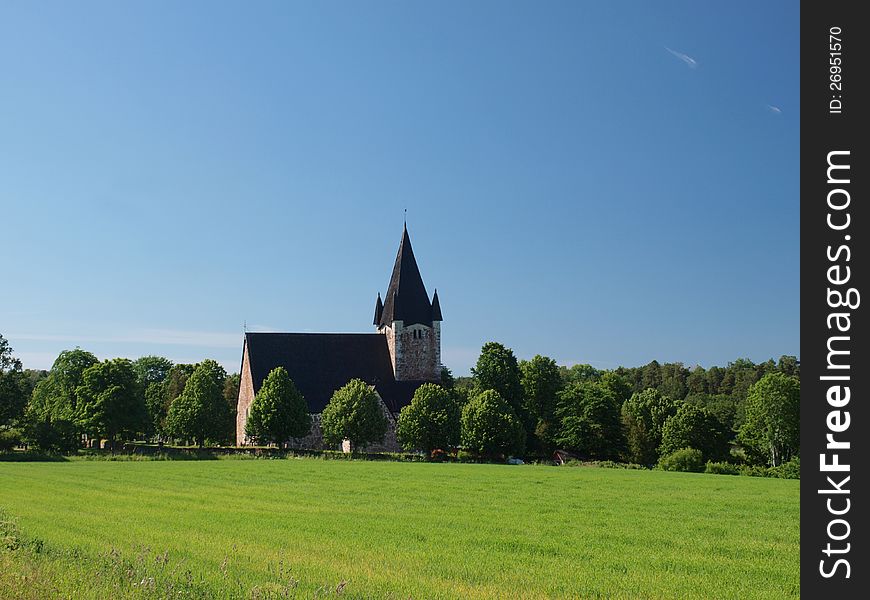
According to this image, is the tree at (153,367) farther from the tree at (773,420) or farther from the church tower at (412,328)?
the tree at (773,420)

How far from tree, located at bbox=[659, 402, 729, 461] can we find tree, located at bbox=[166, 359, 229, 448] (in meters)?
38.8

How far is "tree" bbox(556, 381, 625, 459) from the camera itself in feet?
224

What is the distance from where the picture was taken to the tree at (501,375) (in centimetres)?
7062

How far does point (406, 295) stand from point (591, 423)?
70.2 feet

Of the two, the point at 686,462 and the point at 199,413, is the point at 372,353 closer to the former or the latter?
the point at 199,413

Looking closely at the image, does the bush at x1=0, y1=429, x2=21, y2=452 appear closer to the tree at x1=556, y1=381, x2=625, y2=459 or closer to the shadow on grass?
the shadow on grass

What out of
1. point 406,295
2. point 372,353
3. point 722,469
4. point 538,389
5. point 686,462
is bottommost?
point 722,469

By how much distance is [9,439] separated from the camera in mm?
58312

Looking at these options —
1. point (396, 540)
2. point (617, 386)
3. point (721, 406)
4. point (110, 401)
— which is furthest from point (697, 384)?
point (396, 540)

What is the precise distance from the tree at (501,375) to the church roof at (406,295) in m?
7.81
